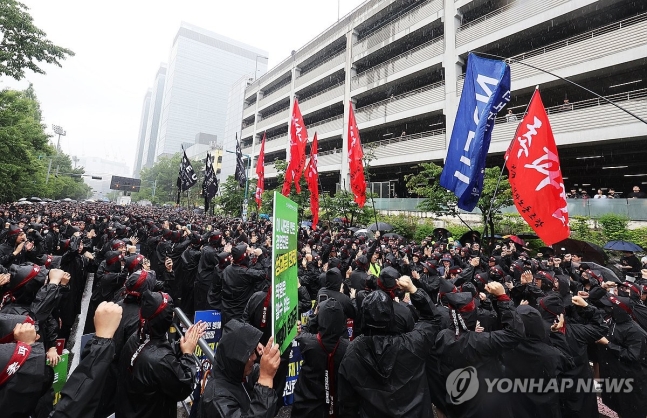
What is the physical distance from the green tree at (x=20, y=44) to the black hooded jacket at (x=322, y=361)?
58.1 feet

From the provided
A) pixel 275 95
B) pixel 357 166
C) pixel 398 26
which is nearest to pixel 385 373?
pixel 357 166

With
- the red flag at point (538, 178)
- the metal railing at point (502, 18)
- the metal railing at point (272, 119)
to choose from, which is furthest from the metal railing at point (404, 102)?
the red flag at point (538, 178)

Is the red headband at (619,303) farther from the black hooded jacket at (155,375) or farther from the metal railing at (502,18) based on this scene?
the metal railing at (502,18)

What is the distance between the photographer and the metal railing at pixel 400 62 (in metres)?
19.9

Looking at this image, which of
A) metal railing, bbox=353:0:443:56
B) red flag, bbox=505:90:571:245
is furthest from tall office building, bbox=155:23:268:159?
red flag, bbox=505:90:571:245

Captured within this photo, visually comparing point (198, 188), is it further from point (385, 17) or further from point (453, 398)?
point (453, 398)

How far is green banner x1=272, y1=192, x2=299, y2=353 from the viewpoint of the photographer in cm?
190

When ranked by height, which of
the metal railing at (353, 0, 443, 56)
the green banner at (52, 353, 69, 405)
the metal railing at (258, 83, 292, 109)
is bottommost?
the green banner at (52, 353, 69, 405)

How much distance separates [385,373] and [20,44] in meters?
19.1

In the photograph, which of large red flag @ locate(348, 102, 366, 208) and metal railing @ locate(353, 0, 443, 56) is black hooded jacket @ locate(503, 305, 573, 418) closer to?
large red flag @ locate(348, 102, 366, 208)

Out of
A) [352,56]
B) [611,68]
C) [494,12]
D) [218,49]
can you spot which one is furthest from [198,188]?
[218,49]

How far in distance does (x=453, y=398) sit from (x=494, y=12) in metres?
20.4

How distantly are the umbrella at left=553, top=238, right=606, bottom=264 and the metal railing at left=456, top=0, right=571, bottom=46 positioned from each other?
11.5 meters

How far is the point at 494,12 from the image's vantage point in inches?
675
